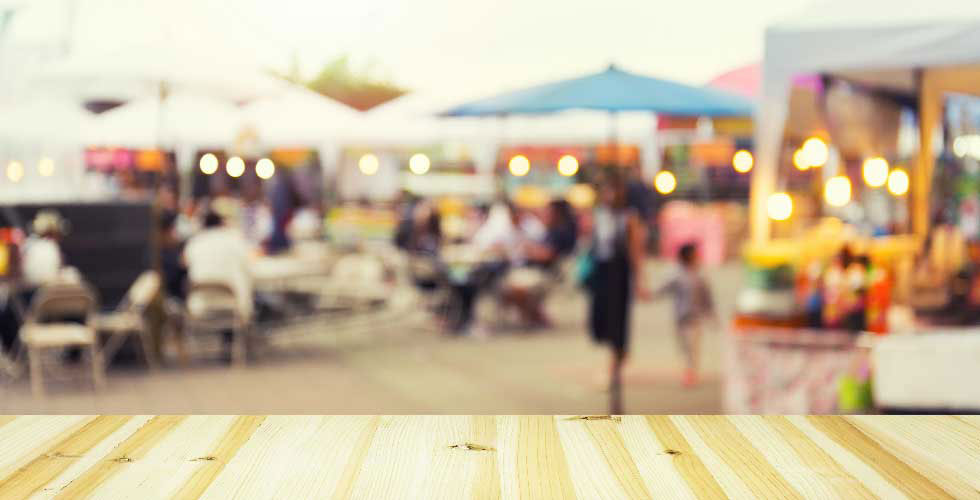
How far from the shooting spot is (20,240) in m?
11.0

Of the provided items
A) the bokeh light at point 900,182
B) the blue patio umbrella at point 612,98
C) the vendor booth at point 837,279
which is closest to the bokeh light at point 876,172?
the vendor booth at point 837,279

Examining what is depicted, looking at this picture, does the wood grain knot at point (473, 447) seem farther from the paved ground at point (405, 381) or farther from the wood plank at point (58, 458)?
the paved ground at point (405, 381)

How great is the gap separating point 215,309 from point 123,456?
8458mm

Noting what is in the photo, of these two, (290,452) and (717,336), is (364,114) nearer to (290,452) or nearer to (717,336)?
(717,336)

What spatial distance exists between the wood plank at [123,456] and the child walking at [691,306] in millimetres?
7239

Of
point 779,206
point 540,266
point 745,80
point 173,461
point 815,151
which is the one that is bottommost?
point 540,266

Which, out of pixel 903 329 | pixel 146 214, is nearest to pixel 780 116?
pixel 903 329

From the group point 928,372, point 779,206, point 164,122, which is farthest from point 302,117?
point 928,372

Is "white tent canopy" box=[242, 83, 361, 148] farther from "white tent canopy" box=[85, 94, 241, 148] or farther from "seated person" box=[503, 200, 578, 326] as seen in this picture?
"seated person" box=[503, 200, 578, 326]

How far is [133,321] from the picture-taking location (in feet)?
30.7

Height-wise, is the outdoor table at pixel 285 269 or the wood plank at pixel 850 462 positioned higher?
the wood plank at pixel 850 462

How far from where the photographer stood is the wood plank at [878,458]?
1556 mm

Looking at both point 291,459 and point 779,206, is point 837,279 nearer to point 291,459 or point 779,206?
point 779,206

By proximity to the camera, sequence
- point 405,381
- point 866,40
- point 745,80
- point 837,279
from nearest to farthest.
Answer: point 866,40, point 837,279, point 405,381, point 745,80
